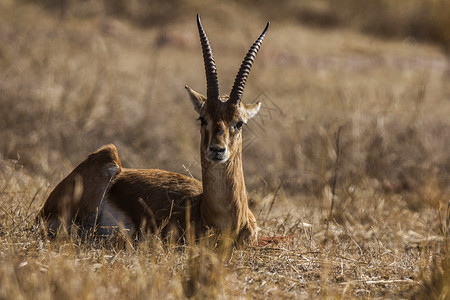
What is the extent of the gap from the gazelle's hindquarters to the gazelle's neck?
3.45 ft

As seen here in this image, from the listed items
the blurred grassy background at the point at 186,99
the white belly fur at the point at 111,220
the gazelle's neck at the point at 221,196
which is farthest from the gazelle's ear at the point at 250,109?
the white belly fur at the point at 111,220

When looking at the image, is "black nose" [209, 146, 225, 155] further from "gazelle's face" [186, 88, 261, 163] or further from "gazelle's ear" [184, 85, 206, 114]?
"gazelle's ear" [184, 85, 206, 114]

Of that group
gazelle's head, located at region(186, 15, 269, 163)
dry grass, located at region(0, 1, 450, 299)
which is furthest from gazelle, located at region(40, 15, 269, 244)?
dry grass, located at region(0, 1, 450, 299)

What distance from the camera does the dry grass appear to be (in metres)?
3.87

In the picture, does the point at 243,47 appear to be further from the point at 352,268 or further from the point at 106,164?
the point at 352,268

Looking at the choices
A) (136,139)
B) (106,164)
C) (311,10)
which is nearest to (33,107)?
(136,139)

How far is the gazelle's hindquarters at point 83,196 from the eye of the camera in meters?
5.38

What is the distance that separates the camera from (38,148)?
373 inches

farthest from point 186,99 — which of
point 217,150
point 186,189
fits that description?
point 217,150

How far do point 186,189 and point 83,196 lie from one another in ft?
3.05

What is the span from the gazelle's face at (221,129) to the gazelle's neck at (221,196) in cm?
13

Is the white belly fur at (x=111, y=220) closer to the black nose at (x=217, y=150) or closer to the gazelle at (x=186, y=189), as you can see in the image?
the gazelle at (x=186, y=189)

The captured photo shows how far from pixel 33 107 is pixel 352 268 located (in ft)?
24.4

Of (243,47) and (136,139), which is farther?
(243,47)
